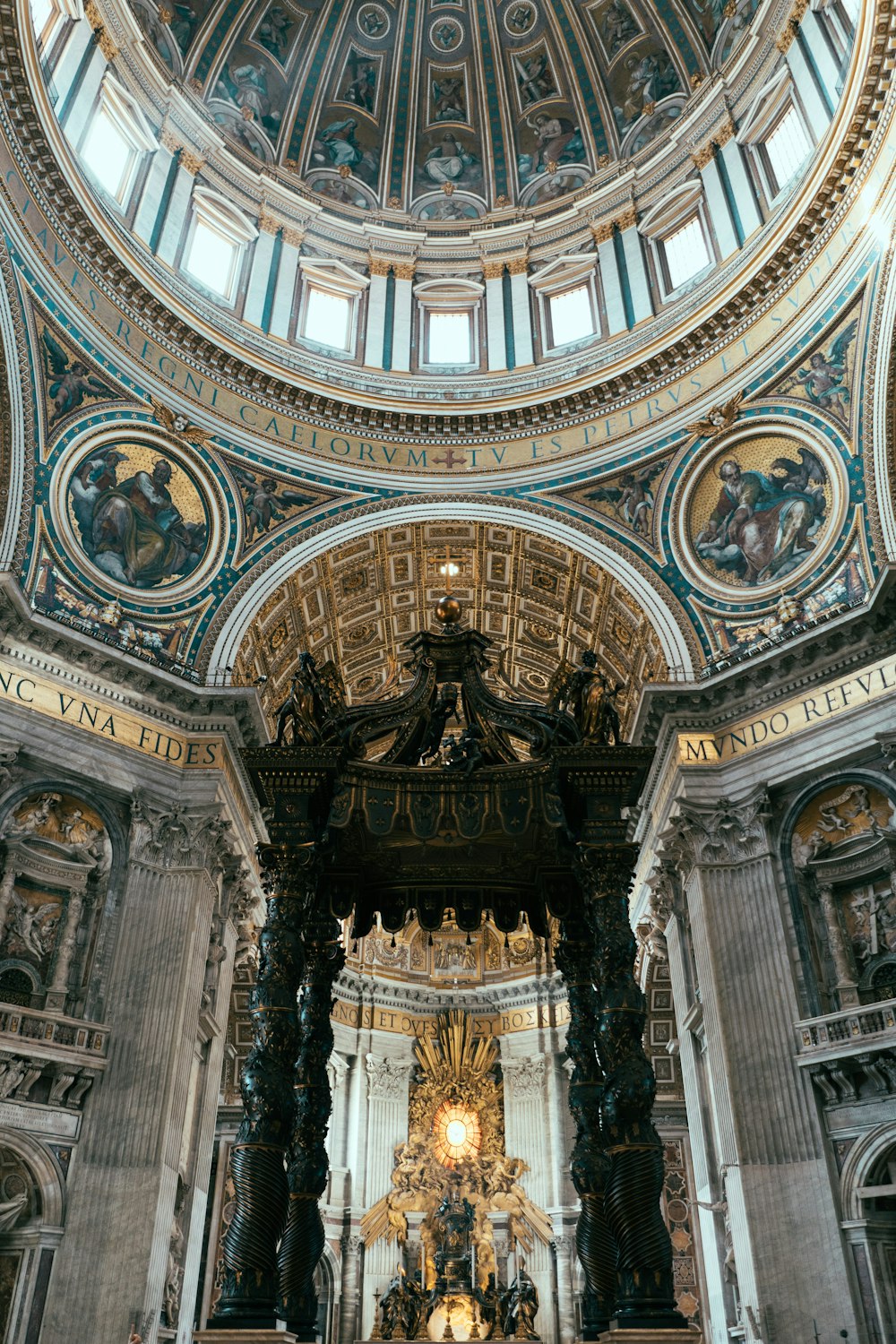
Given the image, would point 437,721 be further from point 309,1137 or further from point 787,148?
point 787,148

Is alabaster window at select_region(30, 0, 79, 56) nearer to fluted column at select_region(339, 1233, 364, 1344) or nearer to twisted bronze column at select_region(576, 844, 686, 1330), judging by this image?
twisted bronze column at select_region(576, 844, 686, 1330)

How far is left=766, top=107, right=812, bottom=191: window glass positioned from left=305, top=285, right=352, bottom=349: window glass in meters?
7.77

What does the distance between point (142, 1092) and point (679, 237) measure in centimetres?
1615

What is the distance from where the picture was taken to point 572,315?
19.8 metres

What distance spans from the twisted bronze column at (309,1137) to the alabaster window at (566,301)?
42.7 ft

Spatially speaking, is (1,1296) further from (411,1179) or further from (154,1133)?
(411,1179)

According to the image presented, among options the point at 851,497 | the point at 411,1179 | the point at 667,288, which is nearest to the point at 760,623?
the point at 851,497

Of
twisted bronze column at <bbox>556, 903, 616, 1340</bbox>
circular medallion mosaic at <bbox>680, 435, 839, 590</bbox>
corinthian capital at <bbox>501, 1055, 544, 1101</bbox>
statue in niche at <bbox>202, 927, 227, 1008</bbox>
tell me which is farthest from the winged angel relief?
twisted bronze column at <bbox>556, 903, 616, 1340</bbox>

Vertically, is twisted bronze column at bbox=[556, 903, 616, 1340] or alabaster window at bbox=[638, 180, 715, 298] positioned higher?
alabaster window at bbox=[638, 180, 715, 298]

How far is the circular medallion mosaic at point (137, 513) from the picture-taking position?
50.3ft

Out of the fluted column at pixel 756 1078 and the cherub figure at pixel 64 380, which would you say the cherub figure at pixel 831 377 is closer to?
the fluted column at pixel 756 1078

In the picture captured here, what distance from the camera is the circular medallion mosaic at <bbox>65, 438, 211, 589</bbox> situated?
15344 mm

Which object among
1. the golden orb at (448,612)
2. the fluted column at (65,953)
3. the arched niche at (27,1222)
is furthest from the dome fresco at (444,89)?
the arched niche at (27,1222)

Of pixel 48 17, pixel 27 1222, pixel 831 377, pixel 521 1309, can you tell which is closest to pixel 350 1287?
pixel 521 1309
